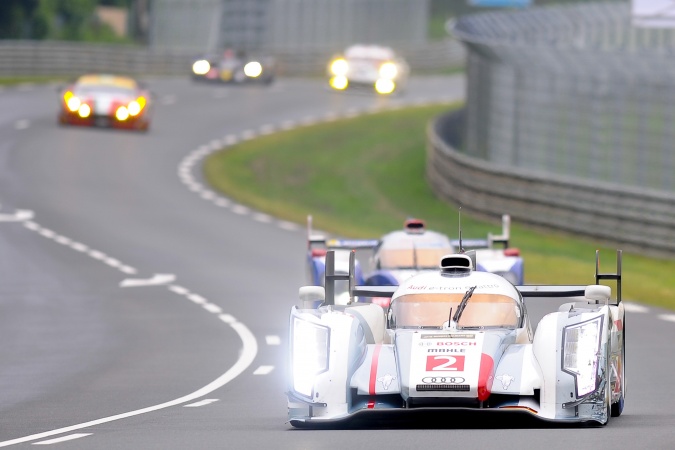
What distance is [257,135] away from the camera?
47.8 m

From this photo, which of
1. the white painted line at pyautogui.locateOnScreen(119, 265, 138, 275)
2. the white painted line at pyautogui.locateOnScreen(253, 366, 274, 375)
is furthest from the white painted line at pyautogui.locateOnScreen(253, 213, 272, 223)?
the white painted line at pyautogui.locateOnScreen(253, 366, 274, 375)

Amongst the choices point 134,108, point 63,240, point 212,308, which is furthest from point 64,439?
point 134,108

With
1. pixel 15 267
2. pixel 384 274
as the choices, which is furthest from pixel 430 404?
pixel 15 267

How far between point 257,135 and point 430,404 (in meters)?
36.5

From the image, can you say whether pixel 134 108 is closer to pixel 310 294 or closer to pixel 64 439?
pixel 310 294

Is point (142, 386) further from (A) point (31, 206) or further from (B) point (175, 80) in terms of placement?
(B) point (175, 80)

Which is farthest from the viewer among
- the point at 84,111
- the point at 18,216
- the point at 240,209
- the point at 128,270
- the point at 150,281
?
the point at 84,111

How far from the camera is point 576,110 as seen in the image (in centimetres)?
Answer: 3141

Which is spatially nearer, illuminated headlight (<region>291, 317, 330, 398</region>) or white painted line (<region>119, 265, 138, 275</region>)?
illuminated headlight (<region>291, 317, 330, 398</region>)

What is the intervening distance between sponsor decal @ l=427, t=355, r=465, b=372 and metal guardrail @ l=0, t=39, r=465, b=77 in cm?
4703

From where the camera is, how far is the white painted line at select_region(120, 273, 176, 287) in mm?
25172

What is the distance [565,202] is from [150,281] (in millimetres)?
9163

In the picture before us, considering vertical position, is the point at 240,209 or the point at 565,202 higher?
the point at 565,202

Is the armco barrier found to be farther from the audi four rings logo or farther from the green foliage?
the green foliage
